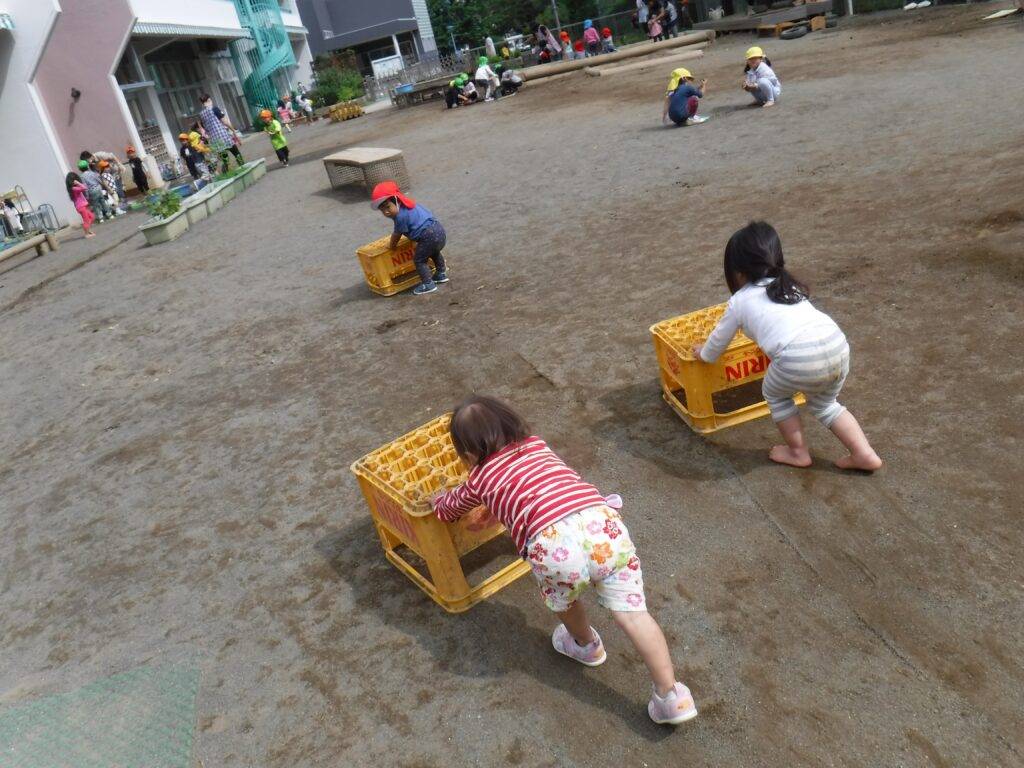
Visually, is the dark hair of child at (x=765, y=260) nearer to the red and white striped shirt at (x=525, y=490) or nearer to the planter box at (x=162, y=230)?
the red and white striped shirt at (x=525, y=490)

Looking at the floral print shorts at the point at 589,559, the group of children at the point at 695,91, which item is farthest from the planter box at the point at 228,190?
the floral print shorts at the point at 589,559

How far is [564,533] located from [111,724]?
2.18 m

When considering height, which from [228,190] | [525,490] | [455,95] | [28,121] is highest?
[28,121]

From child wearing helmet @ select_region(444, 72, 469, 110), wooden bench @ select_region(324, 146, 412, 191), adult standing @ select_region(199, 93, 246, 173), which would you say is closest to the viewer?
wooden bench @ select_region(324, 146, 412, 191)

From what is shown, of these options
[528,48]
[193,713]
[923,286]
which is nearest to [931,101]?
[923,286]

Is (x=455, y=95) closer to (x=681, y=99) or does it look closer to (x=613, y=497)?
(x=681, y=99)

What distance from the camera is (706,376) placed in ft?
14.4

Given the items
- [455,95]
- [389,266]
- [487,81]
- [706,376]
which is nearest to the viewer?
[706,376]

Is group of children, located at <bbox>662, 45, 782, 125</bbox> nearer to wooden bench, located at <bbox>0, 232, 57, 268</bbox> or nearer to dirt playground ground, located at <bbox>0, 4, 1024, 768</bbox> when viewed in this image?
dirt playground ground, located at <bbox>0, 4, 1024, 768</bbox>

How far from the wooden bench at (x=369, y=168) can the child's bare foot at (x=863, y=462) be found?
11.1 metres

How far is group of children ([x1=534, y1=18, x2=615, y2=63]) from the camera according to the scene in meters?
29.7

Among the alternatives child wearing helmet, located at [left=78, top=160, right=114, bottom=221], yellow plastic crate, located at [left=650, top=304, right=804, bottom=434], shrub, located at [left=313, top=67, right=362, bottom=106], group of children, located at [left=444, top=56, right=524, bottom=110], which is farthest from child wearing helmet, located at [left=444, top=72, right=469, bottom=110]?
yellow plastic crate, located at [left=650, top=304, right=804, bottom=434]

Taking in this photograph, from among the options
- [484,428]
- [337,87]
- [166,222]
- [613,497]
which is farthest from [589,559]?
[337,87]

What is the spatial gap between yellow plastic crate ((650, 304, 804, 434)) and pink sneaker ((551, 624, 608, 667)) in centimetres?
167
